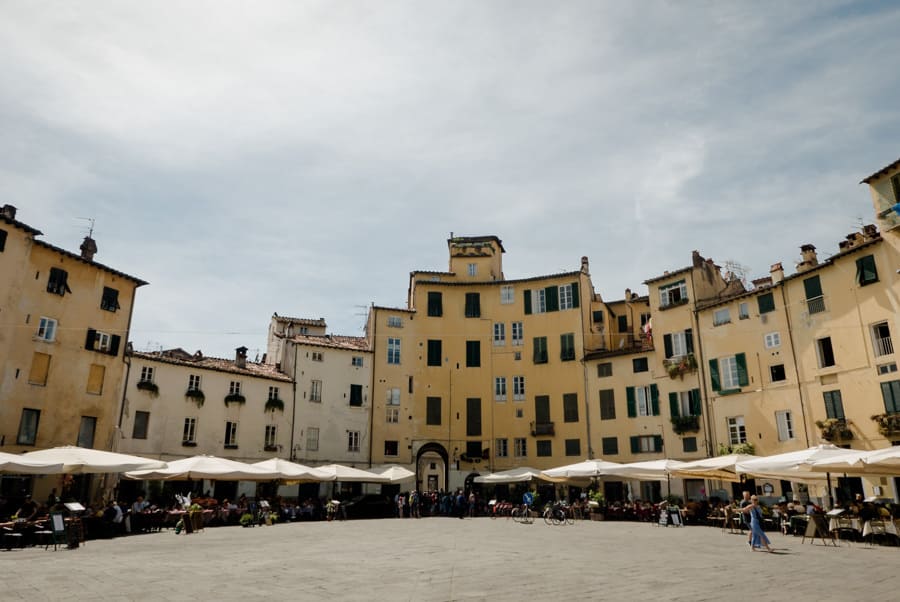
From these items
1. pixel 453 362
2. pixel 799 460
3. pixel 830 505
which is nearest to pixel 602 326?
pixel 453 362

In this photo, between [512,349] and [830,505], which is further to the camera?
[512,349]

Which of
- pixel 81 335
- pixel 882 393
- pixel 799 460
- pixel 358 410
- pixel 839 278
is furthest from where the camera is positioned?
pixel 358 410

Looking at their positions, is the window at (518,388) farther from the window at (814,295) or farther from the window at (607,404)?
the window at (814,295)

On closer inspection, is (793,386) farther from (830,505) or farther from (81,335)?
(81,335)

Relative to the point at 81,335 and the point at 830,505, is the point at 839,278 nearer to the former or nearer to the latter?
the point at 830,505

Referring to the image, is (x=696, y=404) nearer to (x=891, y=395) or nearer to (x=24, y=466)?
(x=891, y=395)

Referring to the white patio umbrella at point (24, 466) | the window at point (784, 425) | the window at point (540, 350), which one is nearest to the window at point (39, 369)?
the white patio umbrella at point (24, 466)

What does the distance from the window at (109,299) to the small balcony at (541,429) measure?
27762 mm

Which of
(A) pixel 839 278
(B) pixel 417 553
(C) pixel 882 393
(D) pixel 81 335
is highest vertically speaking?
(A) pixel 839 278

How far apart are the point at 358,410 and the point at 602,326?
62.7ft

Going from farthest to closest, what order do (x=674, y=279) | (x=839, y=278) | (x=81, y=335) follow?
(x=674, y=279), (x=81, y=335), (x=839, y=278)

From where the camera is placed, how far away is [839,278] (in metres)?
30.3

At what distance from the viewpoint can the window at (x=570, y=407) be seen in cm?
4434

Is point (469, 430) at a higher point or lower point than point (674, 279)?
lower
